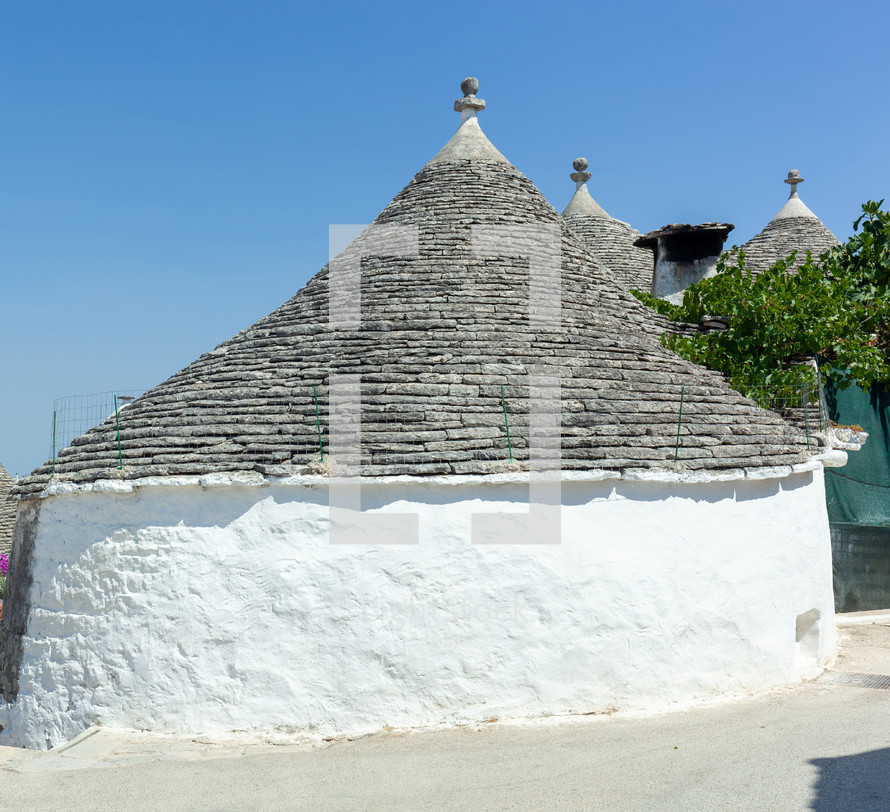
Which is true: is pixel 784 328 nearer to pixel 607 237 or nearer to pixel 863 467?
pixel 863 467

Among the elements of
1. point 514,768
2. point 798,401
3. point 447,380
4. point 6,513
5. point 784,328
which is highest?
point 784,328

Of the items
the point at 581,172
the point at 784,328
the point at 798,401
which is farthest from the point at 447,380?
the point at 581,172

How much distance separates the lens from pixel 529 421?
7.63 meters

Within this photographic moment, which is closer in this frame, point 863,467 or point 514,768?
point 514,768

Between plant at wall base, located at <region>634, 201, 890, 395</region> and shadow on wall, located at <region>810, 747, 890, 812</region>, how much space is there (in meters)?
5.88

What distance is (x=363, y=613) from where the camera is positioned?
274 inches

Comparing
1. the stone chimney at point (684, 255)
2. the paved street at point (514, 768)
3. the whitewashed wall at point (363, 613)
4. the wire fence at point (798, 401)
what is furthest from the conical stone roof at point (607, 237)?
the paved street at point (514, 768)

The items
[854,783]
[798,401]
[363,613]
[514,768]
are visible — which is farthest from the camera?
[798,401]

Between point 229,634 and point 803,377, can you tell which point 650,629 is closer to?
point 229,634

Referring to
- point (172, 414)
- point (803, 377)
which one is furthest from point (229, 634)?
point (803, 377)

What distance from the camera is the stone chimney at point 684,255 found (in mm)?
14562

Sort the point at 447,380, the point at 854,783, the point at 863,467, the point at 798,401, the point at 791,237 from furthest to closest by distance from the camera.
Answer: the point at 791,237, the point at 863,467, the point at 798,401, the point at 447,380, the point at 854,783

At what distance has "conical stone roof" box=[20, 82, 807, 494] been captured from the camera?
Answer: 7426mm

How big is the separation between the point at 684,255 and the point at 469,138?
201 inches
